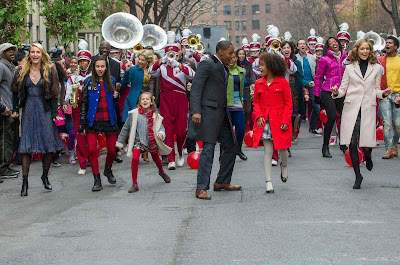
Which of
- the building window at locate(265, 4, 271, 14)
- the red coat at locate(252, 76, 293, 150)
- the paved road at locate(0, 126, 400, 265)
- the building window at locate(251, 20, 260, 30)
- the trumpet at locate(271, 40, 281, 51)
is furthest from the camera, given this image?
the building window at locate(251, 20, 260, 30)

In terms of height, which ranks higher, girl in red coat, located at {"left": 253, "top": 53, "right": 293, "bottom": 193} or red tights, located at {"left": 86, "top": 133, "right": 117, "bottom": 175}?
girl in red coat, located at {"left": 253, "top": 53, "right": 293, "bottom": 193}

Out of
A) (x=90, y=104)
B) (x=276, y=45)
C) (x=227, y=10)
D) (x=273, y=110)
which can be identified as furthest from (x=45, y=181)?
(x=227, y=10)

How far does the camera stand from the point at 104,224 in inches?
310

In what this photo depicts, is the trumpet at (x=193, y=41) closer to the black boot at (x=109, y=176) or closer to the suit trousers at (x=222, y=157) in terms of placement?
the black boot at (x=109, y=176)

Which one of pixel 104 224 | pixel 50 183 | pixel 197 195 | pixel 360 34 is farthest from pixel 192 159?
pixel 360 34

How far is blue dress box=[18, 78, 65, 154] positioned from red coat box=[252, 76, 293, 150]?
2744mm

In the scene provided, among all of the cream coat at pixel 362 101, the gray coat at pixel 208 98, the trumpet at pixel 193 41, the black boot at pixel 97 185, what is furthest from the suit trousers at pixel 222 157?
the trumpet at pixel 193 41

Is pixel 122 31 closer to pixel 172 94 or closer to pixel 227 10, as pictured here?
pixel 172 94

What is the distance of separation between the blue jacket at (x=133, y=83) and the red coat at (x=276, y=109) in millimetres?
3844

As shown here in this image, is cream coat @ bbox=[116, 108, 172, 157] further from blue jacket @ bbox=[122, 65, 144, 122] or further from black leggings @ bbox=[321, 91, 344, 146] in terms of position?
black leggings @ bbox=[321, 91, 344, 146]

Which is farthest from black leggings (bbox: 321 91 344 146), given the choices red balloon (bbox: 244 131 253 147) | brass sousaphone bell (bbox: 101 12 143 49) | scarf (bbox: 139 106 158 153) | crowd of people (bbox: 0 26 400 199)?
brass sousaphone bell (bbox: 101 12 143 49)

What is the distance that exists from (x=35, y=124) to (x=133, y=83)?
3.18 m

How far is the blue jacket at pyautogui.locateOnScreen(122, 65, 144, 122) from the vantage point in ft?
43.5

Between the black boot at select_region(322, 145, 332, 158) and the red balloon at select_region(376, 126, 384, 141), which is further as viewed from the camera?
the red balloon at select_region(376, 126, 384, 141)
